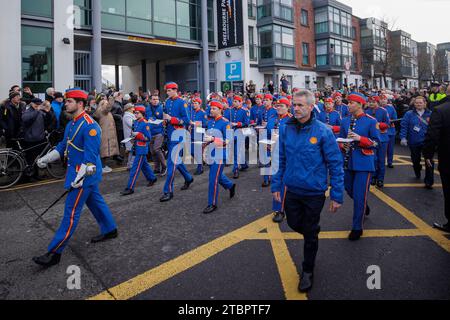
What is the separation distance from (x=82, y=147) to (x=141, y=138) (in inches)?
121

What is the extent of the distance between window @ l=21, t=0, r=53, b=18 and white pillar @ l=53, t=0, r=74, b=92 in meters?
0.22

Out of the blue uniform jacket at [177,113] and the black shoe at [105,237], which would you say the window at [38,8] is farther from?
the black shoe at [105,237]

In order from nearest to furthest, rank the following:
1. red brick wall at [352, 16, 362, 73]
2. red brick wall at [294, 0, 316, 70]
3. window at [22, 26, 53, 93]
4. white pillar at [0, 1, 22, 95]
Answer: white pillar at [0, 1, 22, 95]
window at [22, 26, 53, 93]
red brick wall at [294, 0, 316, 70]
red brick wall at [352, 16, 362, 73]

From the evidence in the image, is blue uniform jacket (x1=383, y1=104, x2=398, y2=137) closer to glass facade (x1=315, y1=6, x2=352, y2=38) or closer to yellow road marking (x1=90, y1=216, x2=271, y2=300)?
yellow road marking (x1=90, y1=216, x2=271, y2=300)

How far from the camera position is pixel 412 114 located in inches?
320

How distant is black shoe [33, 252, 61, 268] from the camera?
379 cm

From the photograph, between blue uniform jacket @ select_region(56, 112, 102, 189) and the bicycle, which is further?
the bicycle

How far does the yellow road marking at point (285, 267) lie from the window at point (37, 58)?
12.6 metres

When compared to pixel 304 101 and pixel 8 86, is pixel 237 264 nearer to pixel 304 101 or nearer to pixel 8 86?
pixel 304 101

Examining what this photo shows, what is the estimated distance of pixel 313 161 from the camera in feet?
11.1

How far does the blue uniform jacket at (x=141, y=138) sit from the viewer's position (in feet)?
23.6

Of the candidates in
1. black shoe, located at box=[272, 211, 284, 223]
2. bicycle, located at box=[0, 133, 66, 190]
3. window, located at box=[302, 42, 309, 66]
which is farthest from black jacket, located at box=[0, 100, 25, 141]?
window, located at box=[302, 42, 309, 66]

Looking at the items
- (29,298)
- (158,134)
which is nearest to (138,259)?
(29,298)

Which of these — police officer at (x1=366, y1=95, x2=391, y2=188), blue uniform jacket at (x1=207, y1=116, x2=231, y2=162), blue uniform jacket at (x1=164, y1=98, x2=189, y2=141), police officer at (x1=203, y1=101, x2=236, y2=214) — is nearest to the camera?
police officer at (x1=203, y1=101, x2=236, y2=214)
